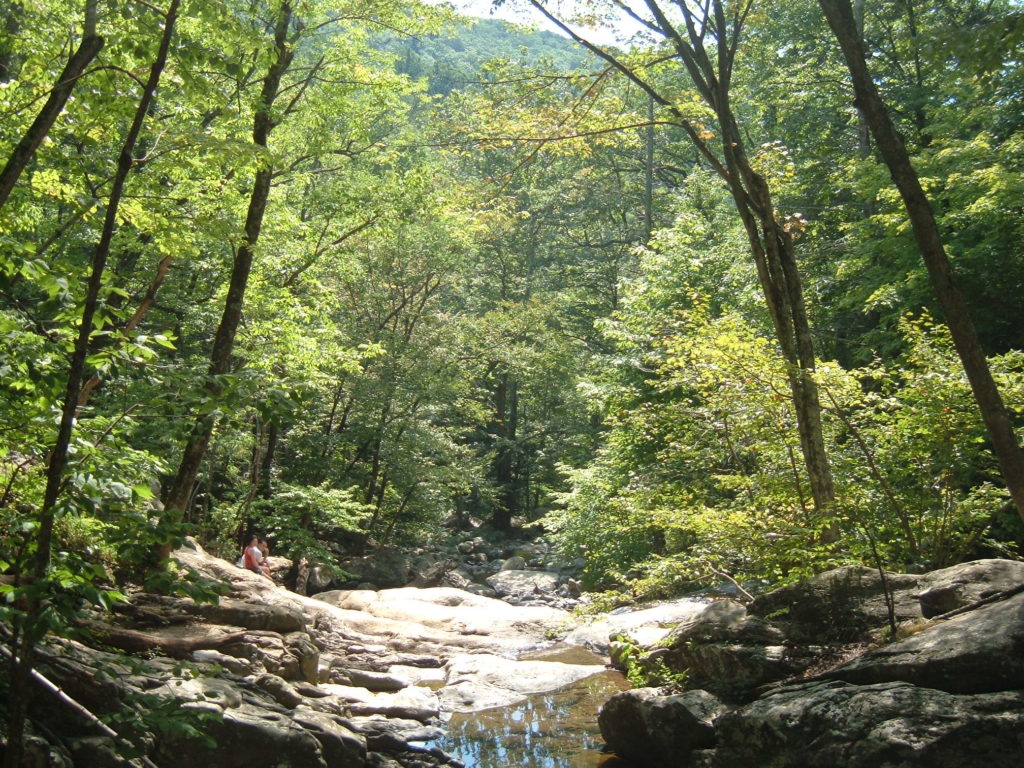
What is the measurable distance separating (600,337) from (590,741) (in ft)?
73.1

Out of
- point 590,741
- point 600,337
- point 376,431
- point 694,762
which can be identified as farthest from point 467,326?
point 694,762

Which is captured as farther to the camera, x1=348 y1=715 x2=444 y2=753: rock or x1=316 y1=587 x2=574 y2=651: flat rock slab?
x1=316 y1=587 x2=574 y2=651: flat rock slab

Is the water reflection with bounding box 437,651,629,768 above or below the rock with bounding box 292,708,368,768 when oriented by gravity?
below

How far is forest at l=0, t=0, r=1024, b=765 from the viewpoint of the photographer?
357cm

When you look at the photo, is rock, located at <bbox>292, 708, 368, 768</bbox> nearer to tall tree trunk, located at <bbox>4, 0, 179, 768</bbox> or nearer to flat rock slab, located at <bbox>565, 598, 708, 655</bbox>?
flat rock slab, located at <bbox>565, 598, 708, 655</bbox>

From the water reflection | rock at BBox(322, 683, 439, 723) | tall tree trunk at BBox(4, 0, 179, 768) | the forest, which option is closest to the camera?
tall tree trunk at BBox(4, 0, 179, 768)

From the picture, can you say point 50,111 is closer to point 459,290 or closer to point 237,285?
point 237,285

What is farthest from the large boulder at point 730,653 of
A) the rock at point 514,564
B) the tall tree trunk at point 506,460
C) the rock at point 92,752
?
the tall tree trunk at point 506,460

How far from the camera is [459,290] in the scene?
2792cm

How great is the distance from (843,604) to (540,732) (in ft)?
13.3

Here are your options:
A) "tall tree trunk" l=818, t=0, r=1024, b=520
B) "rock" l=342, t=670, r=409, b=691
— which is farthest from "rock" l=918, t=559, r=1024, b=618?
"rock" l=342, t=670, r=409, b=691

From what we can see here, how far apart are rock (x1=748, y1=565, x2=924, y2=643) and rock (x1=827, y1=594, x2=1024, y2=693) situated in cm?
73

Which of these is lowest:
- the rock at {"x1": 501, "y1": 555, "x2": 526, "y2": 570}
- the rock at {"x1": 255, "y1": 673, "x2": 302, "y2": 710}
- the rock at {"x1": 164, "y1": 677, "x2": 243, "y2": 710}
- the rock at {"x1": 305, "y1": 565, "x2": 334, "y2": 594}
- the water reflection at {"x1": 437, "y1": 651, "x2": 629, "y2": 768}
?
the water reflection at {"x1": 437, "y1": 651, "x2": 629, "y2": 768}

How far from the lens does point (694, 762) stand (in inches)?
269
